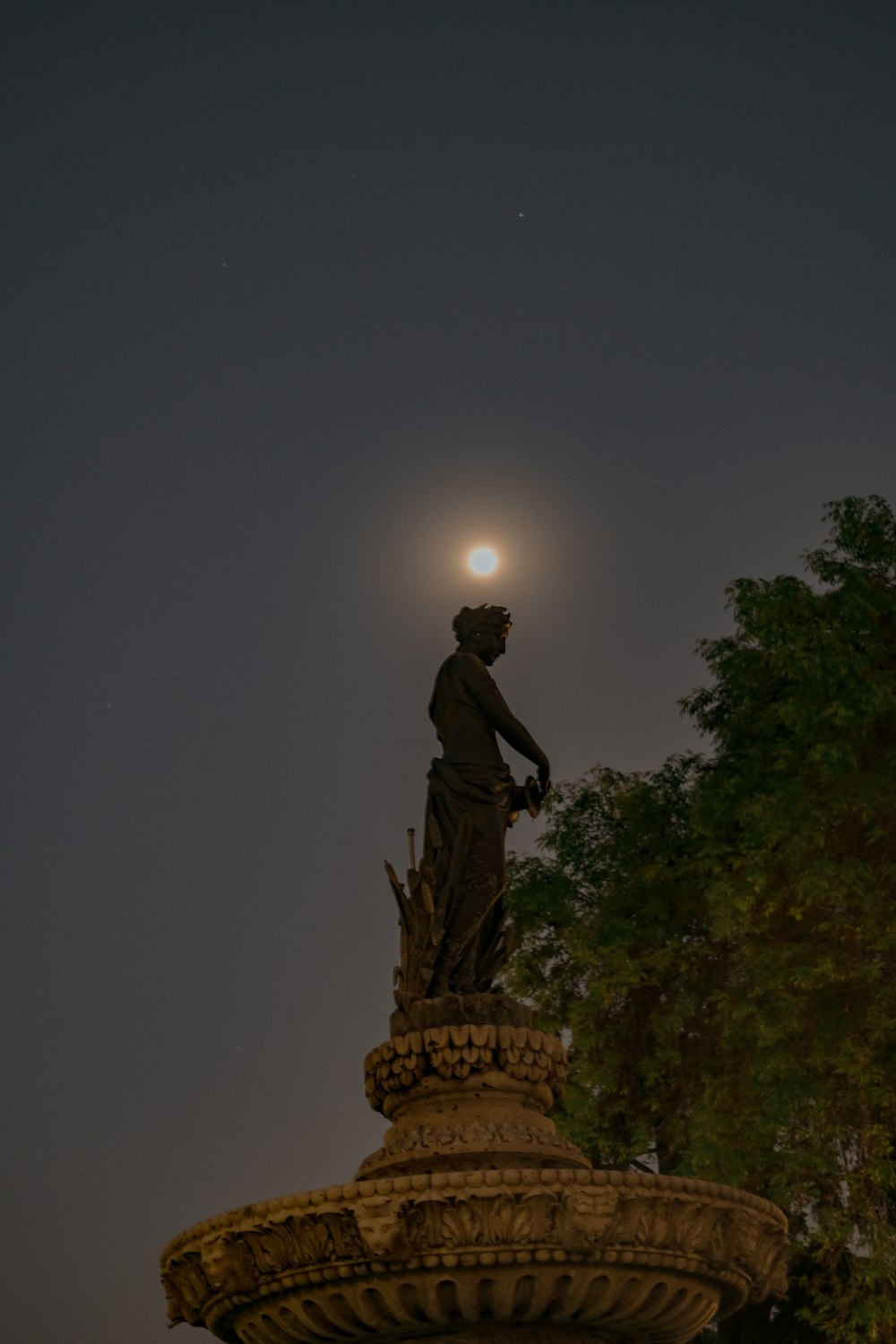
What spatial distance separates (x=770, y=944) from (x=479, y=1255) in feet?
40.4

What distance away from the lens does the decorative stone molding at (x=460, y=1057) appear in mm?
6820

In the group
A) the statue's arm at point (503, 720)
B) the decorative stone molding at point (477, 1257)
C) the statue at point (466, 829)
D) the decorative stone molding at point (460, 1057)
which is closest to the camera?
the decorative stone molding at point (477, 1257)

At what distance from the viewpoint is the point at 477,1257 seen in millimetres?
5441

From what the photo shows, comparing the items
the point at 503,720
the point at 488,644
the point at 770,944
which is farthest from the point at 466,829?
the point at 770,944

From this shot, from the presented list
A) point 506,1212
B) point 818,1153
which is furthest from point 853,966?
point 506,1212

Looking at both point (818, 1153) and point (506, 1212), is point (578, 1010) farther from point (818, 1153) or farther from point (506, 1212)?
point (506, 1212)

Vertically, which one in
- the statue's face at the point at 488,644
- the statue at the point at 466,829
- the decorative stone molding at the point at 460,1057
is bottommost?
the decorative stone molding at the point at 460,1057

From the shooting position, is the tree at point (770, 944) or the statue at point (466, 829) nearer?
the statue at point (466, 829)

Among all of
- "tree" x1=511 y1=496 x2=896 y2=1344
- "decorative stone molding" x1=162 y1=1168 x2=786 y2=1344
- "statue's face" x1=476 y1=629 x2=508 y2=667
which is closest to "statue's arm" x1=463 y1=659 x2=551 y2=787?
"statue's face" x1=476 y1=629 x2=508 y2=667

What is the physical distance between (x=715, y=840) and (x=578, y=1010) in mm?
2830

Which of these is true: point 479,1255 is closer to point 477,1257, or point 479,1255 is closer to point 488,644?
point 477,1257

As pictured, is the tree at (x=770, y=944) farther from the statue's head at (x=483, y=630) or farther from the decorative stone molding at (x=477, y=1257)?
the decorative stone molding at (x=477, y=1257)

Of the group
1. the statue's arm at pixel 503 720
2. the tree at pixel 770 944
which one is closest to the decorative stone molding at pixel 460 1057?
the statue's arm at pixel 503 720

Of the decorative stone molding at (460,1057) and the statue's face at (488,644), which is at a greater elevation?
the statue's face at (488,644)
